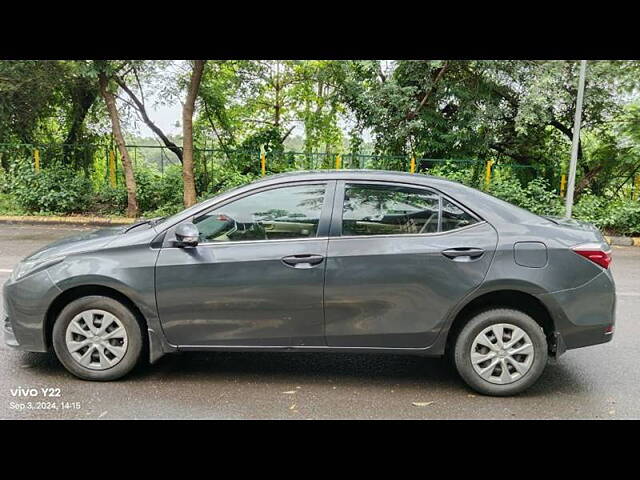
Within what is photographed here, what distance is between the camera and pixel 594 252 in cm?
380

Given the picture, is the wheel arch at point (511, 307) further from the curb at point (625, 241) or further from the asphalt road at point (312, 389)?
the curb at point (625, 241)

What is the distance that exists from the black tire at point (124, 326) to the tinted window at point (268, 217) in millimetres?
789

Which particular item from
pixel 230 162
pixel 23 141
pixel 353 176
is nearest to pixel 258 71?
pixel 230 162

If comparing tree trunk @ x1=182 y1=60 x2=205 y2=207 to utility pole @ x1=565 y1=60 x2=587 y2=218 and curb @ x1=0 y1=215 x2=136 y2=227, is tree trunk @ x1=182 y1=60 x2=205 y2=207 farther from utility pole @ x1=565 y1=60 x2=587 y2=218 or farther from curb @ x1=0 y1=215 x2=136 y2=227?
utility pole @ x1=565 y1=60 x2=587 y2=218

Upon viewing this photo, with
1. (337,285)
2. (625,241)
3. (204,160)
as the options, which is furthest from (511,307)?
(204,160)

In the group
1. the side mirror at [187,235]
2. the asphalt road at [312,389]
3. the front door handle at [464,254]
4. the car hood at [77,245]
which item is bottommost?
the asphalt road at [312,389]

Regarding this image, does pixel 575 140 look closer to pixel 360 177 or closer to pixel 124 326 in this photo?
pixel 360 177

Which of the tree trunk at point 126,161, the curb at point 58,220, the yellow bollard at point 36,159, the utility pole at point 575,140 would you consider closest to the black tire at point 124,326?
the curb at point 58,220

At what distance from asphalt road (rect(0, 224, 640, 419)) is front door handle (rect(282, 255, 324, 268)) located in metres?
0.93

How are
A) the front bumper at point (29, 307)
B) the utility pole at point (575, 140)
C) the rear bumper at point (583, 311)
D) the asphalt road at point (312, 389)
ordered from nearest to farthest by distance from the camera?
the asphalt road at point (312, 389) → the rear bumper at point (583, 311) → the front bumper at point (29, 307) → the utility pole at point (575, 140)

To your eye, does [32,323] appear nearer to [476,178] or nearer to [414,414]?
[414,414]

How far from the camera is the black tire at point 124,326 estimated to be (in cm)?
388

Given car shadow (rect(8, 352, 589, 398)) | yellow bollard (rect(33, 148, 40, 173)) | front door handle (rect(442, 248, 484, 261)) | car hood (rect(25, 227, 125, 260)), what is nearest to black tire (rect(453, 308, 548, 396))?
car shadow (rect(8, 352, 589, 398))

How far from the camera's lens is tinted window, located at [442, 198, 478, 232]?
3903 millimetres
